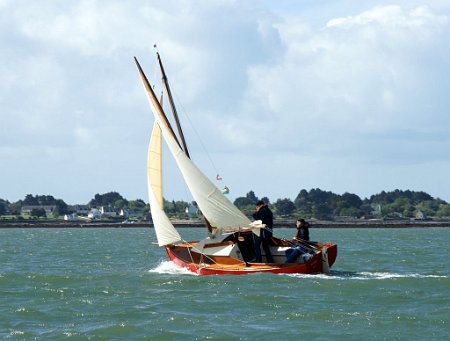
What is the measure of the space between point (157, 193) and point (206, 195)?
3450 millimetres

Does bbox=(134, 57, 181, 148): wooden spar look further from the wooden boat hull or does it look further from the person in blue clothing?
the person in blue clothing

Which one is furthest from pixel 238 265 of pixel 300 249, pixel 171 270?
pixel 171 270

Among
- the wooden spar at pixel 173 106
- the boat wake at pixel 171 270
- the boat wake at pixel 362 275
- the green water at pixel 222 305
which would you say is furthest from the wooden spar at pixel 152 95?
the boat wake at pixel 362 275

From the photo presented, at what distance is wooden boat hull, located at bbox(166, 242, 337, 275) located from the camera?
3559 centimetres

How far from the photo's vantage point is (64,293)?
31.7m

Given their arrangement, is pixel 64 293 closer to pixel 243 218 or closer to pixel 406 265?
pixel 243 218

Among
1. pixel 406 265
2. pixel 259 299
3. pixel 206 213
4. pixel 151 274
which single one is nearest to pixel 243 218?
pixel 206 213

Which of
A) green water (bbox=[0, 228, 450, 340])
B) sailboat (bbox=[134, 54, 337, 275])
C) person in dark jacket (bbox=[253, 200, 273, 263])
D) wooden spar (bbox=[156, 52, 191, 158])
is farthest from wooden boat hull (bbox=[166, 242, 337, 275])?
wooden spar (bbox=[156, 52, 191, 158])

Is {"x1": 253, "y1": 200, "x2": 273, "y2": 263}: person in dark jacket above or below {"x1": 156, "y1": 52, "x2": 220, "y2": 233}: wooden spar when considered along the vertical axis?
below

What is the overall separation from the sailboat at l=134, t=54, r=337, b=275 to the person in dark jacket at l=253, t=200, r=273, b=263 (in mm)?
270

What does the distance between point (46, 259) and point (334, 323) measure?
28.7 metres

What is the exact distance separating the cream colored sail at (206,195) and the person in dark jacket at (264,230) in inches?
29.7

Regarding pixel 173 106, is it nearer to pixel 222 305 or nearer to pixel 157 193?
pixel 157 193

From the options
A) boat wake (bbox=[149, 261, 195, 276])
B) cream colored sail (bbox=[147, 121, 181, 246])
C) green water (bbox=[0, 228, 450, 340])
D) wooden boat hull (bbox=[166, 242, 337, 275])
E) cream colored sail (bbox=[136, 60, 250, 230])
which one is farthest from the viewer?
cream colored sail (bbox=[147, 121, 181, 246])
